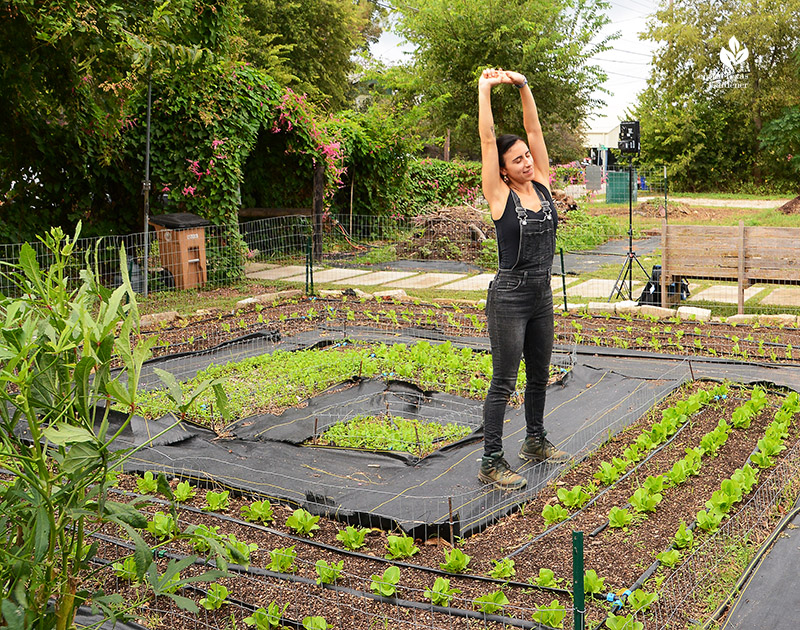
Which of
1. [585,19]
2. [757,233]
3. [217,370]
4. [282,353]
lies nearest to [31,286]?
[217,370]

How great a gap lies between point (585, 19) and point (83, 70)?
16.7m

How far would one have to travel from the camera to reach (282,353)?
686 centimetres

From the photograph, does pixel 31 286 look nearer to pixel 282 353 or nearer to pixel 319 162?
pixel 282 353

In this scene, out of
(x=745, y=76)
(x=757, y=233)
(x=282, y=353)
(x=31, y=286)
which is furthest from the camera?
(x=745, y=76)

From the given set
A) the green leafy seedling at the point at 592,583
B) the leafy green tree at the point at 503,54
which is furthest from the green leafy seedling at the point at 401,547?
the leafy green tree at the point at 503,54

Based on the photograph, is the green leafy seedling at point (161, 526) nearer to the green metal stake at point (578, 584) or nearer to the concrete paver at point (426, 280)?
the green metal stake at point (578, 584)

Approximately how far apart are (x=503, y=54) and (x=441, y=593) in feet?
63.8

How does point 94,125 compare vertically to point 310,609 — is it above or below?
above

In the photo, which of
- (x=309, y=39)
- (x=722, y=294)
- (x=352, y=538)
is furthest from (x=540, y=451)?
(x=309, y=39)

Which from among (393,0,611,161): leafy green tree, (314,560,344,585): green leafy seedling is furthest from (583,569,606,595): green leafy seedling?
(393,0,611,161): leafy green tree

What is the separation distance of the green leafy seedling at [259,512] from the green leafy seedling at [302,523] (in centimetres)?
18

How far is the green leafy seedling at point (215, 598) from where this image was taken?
3020 mm

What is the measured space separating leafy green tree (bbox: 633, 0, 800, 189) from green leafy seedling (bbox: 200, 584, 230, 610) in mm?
28675

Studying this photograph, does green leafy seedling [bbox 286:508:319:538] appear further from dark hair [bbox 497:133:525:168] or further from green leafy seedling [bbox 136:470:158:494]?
dark hair [bbox 497:133:525:168]
